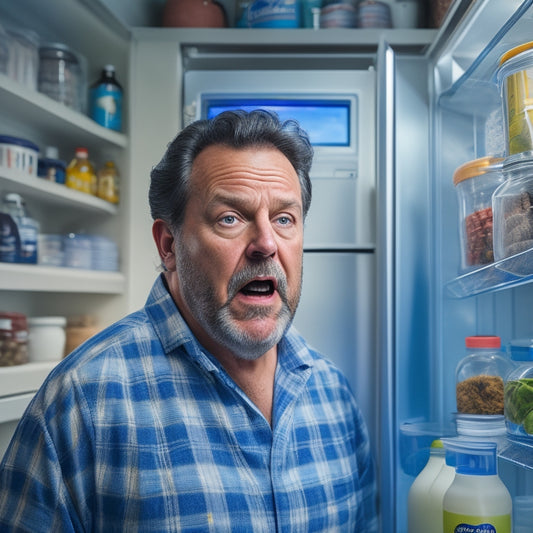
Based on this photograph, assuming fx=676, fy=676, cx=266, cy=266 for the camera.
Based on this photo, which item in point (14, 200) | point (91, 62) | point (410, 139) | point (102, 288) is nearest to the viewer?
point (410, 139)

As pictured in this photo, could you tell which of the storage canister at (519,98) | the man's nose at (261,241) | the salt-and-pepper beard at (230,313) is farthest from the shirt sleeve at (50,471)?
the storage canister at (519,98)

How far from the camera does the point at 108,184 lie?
1994 mm

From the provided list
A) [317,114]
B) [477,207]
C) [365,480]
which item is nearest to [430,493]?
[365,480]

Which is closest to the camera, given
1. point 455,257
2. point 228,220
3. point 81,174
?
point 228,220

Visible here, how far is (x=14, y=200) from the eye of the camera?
1771 millimetres

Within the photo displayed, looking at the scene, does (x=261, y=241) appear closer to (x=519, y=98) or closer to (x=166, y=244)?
(x=166, y=244)

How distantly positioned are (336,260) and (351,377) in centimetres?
32

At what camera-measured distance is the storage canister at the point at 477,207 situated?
124 cm

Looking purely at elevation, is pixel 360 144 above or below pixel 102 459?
above

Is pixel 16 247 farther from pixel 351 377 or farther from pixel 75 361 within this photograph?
pixel 351 377

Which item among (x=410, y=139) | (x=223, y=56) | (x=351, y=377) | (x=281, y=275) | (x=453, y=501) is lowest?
(x=453, y=501)

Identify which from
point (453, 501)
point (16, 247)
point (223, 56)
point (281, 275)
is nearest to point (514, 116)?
point (281, 275)

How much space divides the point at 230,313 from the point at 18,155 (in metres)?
0.85

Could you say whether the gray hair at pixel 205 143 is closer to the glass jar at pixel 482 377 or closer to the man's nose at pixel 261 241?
the man's nose at pixel 261 241
